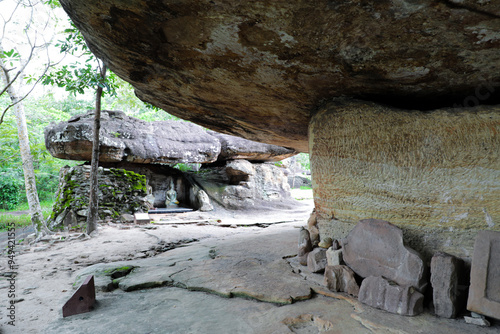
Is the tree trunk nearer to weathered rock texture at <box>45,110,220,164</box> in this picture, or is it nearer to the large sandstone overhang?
weathered rock texture at <box>45,110,220,164</box>

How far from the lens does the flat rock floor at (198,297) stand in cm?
220

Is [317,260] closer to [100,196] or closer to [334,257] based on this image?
[334,257]

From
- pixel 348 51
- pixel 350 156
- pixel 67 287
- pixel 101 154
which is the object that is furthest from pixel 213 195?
pixel 348 51

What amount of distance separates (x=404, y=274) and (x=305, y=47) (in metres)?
1.99

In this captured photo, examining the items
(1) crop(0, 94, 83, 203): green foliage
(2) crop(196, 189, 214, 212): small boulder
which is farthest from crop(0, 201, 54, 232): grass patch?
(2) crop(196, 189, 214, 212): small boulder

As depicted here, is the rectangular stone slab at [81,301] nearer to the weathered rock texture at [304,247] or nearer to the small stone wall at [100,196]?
the weathered rock texture at [304,247]

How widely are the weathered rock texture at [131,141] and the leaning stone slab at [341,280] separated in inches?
327

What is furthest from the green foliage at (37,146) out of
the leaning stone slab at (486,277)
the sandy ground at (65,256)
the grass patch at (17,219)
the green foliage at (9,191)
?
the leaning stone slab at (486,277)

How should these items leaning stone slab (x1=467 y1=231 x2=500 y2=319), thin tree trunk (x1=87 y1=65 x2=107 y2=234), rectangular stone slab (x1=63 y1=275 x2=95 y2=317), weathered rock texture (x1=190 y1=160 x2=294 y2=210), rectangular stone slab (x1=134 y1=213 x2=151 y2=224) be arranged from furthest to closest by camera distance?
1. weathered rock texture (x1=190 y1=160 x2=294 y2=210)
2. rectangular stone slab (x1=134 y1=213 x2=151 y2=224)
3. thin tree trunk (x1=87 y1=65 x2=107 y2=234)
4. rectangular stone slab (x1=63 y1=275 x2=95 y2=317)
5. leaning stone slab (x1=467 y1=231 x2=500 y2=319)

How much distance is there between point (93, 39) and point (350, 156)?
273cm

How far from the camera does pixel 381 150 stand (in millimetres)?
2869

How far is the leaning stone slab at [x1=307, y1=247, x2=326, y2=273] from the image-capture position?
3.21 metres

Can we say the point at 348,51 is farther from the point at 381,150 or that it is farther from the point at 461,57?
the point at 381,150

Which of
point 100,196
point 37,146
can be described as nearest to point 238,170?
point 100,196
